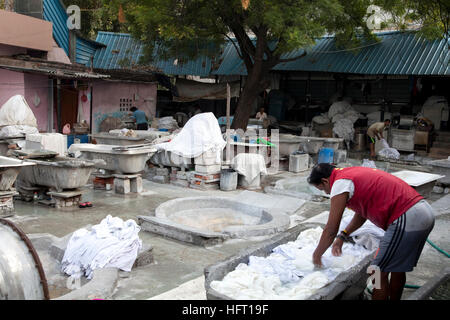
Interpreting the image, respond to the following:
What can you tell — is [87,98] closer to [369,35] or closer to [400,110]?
[369,35]

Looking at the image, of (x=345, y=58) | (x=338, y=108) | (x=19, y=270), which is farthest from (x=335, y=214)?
(x=338, y=108)

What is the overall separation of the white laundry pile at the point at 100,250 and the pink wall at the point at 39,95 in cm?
1104

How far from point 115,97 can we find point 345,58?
10521 millimetres

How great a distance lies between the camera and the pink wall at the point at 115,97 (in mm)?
18922

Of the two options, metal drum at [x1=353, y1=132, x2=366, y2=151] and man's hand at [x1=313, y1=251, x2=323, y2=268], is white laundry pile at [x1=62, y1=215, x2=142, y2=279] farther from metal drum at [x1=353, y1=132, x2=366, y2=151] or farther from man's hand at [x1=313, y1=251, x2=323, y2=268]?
A: metal drum at [x1=353, y1=132, x2=366, y2=151]

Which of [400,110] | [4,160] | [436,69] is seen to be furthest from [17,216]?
[400,110]

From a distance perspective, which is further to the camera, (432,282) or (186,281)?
(186,281)

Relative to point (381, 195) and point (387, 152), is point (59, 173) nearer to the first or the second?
point (381, 195)

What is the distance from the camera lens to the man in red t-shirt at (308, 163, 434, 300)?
13.2 feet

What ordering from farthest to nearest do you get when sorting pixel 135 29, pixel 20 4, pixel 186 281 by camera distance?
pixel 135 29, pixel 20 4, pixel 186 281

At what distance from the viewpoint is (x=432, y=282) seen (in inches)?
187

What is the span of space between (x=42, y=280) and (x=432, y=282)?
4.06 meters

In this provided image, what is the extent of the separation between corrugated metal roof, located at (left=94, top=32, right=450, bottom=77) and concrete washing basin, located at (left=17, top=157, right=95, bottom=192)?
12417mm

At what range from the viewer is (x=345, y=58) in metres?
19.1
